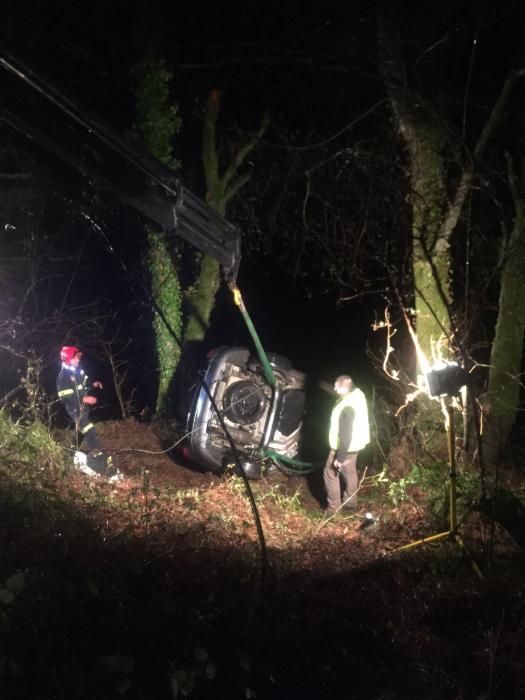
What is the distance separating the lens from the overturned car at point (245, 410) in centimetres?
889

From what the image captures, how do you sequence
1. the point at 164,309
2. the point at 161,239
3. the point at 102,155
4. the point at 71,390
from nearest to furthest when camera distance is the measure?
the point at 102,155, the point at 71,390, the point at 161,239, the point at 164,309

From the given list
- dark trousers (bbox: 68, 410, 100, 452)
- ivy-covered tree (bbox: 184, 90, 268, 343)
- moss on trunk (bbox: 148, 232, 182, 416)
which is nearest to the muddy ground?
dark trousers (bbox: 68, 410, 100, 452)

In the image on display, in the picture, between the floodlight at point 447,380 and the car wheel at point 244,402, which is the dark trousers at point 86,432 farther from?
the floodlight at point 447,380

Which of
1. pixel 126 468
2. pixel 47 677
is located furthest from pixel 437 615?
pixel 126 468

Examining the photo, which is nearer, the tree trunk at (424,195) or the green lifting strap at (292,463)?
the tree trunk at (424,195)

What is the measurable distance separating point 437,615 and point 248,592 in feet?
5.41

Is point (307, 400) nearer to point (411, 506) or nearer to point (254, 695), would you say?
point (411, 506)

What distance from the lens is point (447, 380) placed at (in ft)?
19.4

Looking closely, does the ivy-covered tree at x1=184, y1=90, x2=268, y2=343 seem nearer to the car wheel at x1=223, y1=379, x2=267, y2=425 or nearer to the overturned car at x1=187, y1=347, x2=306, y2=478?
the overturned car at x1=187, y1=347, x2=306, y2=478

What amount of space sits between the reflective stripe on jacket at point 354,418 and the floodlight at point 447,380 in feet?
8.38

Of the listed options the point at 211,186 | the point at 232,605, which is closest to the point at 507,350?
the point at 232,605

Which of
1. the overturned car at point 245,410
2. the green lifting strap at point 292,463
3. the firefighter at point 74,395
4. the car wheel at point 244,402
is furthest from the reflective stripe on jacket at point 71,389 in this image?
the green lifting strap at point 292,463

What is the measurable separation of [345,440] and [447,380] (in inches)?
111

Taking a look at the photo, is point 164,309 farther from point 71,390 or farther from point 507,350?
point 507,350
